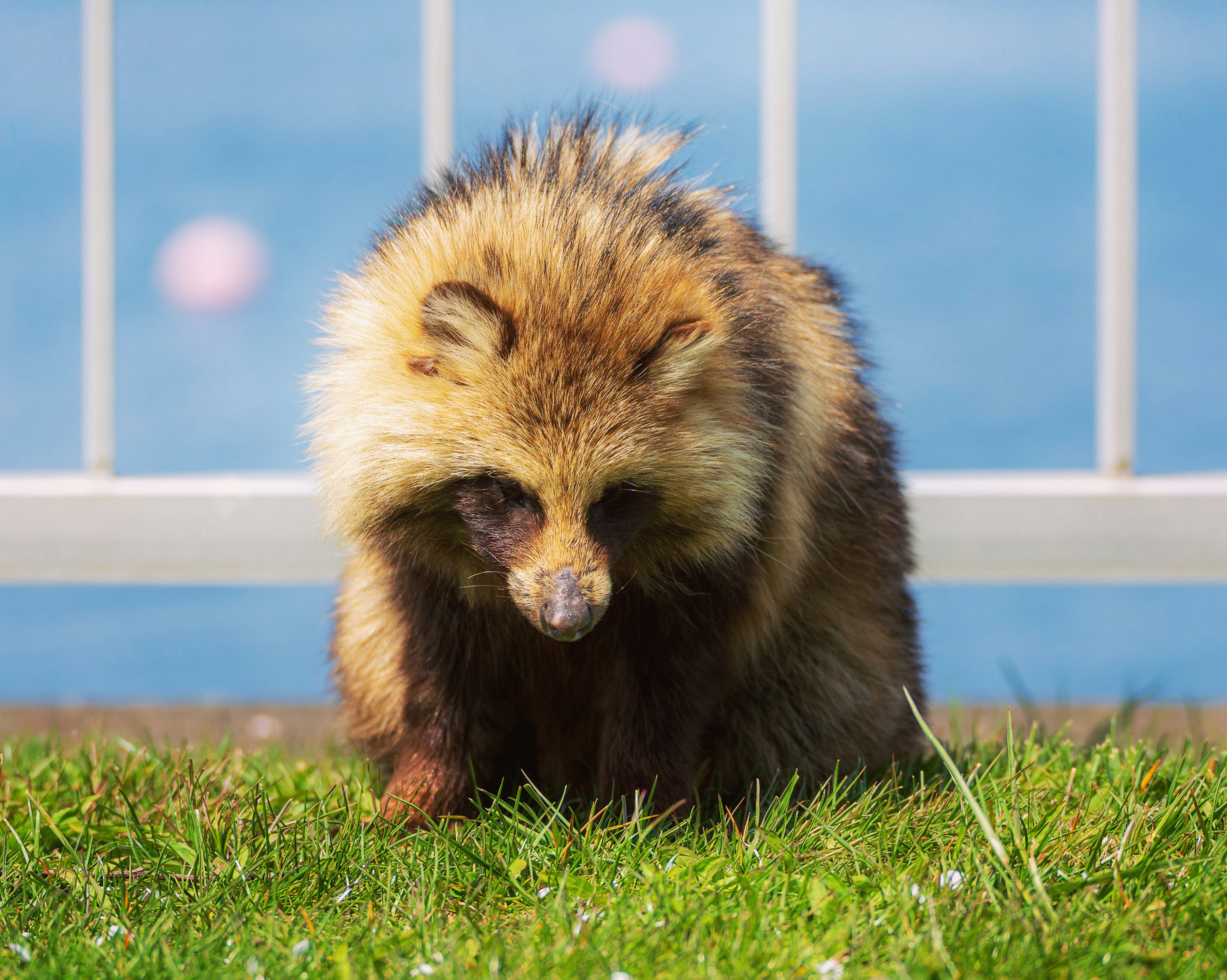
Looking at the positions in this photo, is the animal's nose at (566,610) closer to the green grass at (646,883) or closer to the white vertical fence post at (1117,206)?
the green grass at (646,883)

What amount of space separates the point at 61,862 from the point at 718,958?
59.9 inches

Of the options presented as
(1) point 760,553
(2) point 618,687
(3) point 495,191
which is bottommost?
(2) point 618,687

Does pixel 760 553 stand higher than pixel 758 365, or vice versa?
pixel 758 365

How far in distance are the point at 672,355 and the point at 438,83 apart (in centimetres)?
246

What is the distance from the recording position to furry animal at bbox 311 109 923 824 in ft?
7.82

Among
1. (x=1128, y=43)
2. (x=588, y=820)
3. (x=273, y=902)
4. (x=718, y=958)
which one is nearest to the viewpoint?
(x=718, y=958)

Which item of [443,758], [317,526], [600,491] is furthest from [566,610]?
[317,526]

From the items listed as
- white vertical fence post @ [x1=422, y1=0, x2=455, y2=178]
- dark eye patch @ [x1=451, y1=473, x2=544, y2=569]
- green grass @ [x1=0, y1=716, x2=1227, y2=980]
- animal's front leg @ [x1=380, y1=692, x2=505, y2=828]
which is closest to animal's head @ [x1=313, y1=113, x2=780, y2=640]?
dark eye patch @ [x1=451, y1=473, x2=544, y2=569]

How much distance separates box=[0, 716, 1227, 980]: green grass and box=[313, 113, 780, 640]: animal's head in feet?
1.75

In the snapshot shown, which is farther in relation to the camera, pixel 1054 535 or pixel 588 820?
pixel 1054 535

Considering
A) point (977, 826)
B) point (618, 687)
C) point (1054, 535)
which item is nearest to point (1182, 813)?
point (977, 826)

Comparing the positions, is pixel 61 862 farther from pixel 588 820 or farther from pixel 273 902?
pixel 588 820

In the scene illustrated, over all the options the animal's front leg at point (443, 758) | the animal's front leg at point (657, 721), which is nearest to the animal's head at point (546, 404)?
the animal's front leg at point (657, 721)

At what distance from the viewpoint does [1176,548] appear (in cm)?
464
